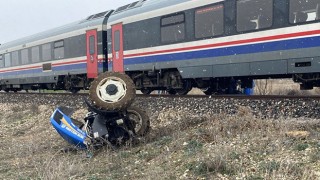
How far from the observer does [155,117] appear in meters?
8.91

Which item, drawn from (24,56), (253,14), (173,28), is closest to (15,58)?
(24,56)

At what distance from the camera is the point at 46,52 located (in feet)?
61.6

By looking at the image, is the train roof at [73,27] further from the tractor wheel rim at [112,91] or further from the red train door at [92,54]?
the tractor wheel rim at [112,91]

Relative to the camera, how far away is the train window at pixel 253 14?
9.05 metres

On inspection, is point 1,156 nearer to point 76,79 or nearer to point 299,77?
point 299,77

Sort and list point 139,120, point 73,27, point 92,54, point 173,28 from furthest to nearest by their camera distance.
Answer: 1. point 73,27
2. point 92,54
3. point 173,28
4. point 139,120

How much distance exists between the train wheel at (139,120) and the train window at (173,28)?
438 centimetres

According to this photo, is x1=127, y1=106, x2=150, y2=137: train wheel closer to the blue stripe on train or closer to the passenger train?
the passenger train

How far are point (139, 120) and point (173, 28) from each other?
4.87m

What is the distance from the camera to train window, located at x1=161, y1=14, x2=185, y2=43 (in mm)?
11266

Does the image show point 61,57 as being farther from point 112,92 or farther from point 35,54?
point 112,92

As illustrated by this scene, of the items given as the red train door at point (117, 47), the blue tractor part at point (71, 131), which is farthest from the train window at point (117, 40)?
the blue tractor part at point (71, 131)

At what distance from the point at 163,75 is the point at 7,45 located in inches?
602

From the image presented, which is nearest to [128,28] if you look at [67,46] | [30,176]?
[67,46]
